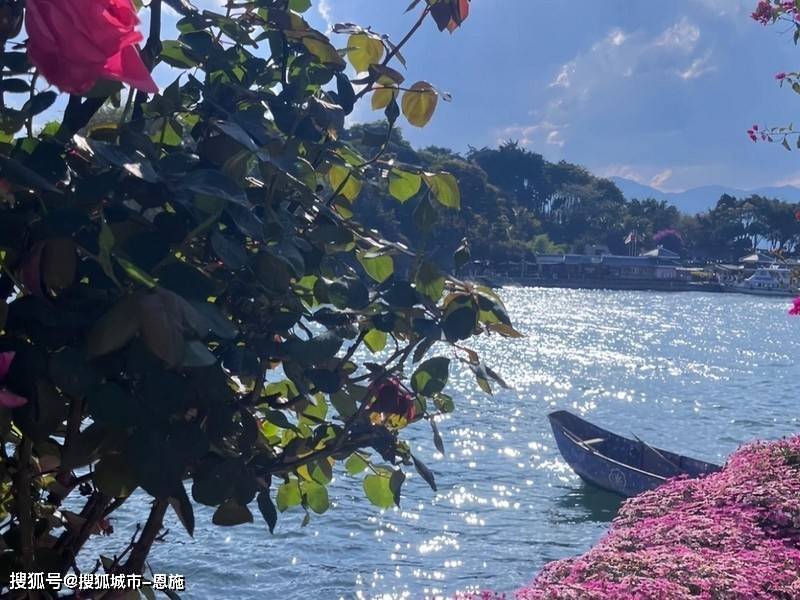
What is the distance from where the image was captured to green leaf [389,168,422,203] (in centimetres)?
163

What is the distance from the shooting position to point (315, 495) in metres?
1.90

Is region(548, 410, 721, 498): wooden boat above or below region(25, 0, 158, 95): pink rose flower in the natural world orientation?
below

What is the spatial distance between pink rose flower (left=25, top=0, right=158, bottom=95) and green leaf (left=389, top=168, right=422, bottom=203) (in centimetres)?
60

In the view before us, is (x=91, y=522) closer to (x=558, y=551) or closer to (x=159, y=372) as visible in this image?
(x=159, y=372)

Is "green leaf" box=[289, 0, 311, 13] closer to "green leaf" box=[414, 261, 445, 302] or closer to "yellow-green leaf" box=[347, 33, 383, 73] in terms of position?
"yellow-green leaf" box=[347, 33, 383, 73]

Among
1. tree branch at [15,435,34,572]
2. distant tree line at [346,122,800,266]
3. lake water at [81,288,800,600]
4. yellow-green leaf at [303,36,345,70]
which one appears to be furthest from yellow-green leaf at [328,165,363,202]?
distant tree line at [346,122,800,266]

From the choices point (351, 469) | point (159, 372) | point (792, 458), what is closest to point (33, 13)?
point (159, 372)

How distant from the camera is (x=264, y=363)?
4.77 feet

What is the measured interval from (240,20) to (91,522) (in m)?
0.89

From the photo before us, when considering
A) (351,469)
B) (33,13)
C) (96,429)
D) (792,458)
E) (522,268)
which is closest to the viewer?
(33,13)

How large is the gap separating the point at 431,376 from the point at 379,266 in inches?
7.8

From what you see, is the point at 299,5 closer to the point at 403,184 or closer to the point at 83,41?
the point at 403,184

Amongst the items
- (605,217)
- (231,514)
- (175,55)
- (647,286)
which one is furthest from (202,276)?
(605,217)

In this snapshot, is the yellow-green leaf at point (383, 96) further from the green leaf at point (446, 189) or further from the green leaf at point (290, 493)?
the green leaf at point (290, 493)
